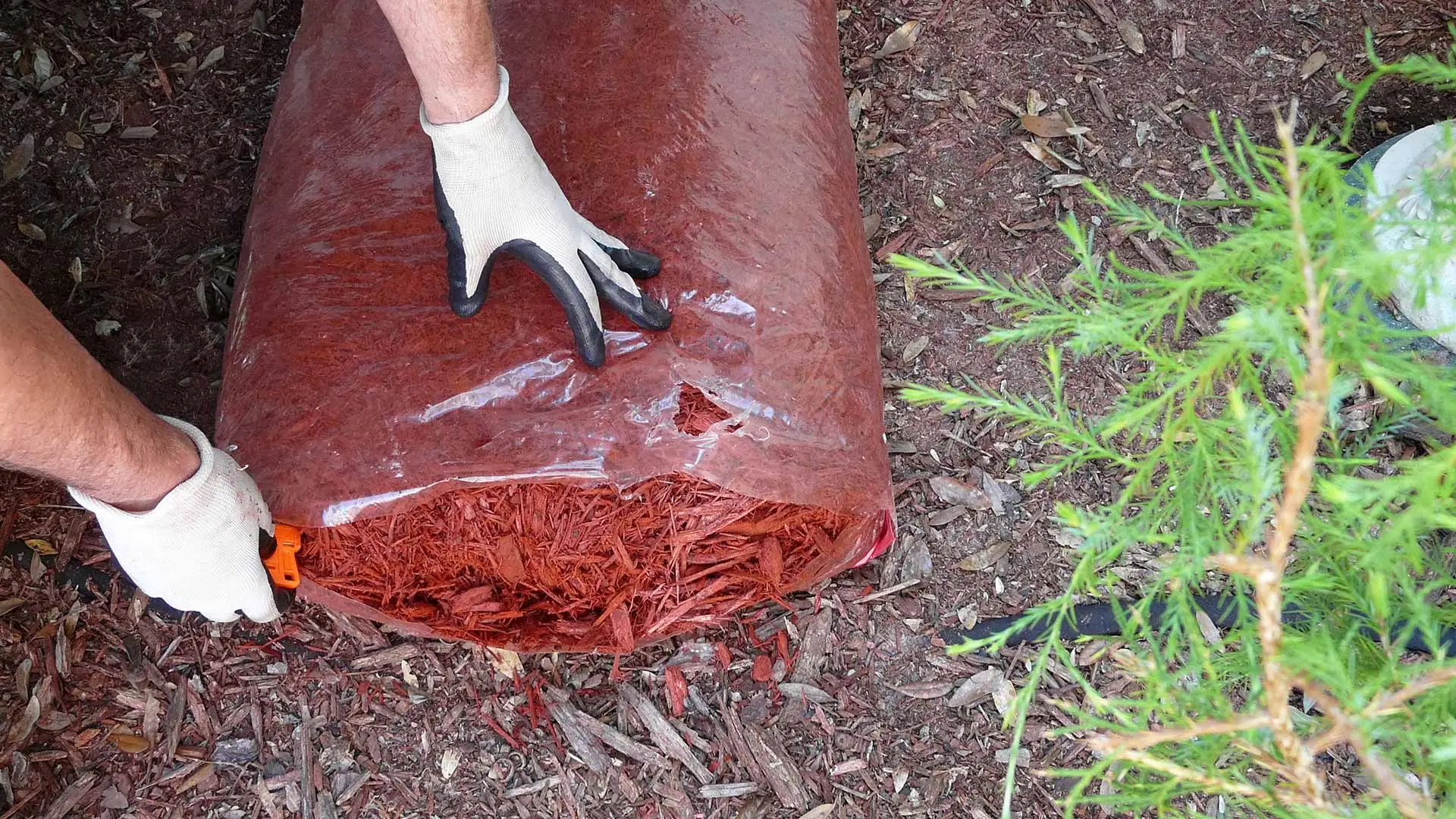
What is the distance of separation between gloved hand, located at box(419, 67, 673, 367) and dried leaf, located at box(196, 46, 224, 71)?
1288 mm

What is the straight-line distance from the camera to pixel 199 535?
1487mm

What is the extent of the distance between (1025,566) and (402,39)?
4.85 feet

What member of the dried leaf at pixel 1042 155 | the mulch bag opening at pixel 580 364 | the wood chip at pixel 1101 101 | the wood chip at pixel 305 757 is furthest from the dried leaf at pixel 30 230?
the wood chip at pixel 1101 101

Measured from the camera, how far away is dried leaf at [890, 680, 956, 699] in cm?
191

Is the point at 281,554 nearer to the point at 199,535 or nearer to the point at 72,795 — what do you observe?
the point at 199,535

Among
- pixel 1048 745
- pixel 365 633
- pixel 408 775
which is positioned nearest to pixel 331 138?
pixel 365 633

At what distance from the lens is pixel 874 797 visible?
1.84 meters

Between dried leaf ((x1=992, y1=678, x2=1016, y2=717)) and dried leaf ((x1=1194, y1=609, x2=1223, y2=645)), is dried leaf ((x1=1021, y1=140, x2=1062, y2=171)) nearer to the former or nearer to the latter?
dried leaf ((x1=1194, y1=609, x2=1223, y2=645))

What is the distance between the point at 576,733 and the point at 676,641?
254 millimetres

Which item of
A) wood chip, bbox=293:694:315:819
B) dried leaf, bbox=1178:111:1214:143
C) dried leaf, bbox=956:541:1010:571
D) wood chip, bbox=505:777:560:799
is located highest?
dried leaf, bbox=1178:111:1214:143

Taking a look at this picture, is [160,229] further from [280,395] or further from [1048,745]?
[1048,745]

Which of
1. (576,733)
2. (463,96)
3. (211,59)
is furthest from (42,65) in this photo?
(576,733)

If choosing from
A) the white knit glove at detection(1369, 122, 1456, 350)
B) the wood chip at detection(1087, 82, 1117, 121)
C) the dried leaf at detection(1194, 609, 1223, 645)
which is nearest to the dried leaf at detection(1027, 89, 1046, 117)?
the wood chip at detection(1087, 82, 1117, 121)

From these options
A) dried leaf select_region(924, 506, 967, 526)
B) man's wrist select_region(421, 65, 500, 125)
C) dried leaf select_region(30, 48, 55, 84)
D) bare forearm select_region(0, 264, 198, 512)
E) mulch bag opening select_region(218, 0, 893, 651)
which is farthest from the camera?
dried leaf select_region(30, 48, 55, 84)
